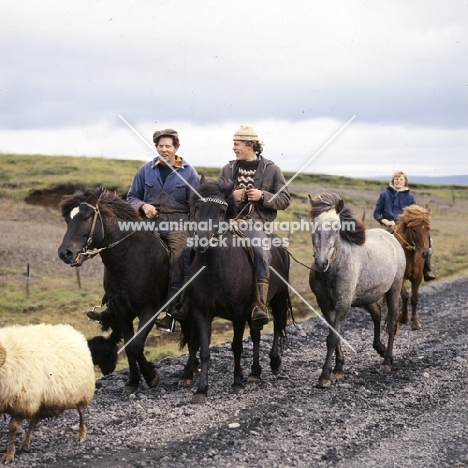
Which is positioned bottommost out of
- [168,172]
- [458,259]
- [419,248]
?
[458,259]

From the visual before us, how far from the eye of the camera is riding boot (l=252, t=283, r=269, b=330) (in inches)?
372

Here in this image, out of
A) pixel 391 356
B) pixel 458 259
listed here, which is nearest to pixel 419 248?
pixel 391 356

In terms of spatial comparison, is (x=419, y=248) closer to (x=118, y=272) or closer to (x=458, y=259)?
(x=118, y=272)

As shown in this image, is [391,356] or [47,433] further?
[391,356]

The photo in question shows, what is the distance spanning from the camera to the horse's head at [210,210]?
866cm

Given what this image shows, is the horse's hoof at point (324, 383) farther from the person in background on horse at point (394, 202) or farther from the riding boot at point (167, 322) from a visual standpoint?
the person in background on horse at point (394, 202)

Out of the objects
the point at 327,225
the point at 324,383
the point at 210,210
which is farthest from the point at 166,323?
the point at 327,225

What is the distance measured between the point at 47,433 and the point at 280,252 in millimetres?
4418

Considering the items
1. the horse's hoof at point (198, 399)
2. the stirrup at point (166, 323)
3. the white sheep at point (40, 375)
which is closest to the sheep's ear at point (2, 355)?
the white sheep at point (40, 375)

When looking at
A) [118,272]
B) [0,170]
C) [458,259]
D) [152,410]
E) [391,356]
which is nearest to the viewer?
[152,410]

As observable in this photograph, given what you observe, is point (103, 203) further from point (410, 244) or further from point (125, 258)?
point (410, 244)

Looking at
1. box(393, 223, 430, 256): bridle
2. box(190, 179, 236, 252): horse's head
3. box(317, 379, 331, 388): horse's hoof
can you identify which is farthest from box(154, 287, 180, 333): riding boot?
box(393, 223, 430, 256): bridle

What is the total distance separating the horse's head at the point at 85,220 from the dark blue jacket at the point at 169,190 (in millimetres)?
1078

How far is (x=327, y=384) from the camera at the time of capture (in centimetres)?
972
